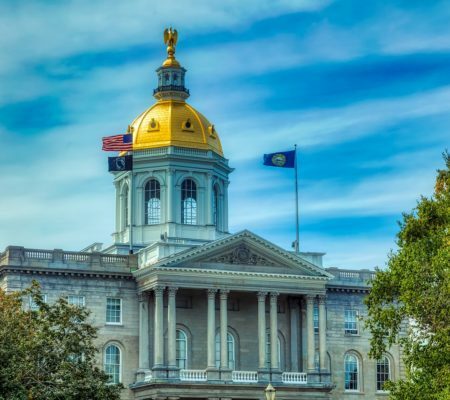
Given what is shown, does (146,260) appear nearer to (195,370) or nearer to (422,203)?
(195,370)

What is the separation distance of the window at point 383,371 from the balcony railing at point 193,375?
1634cm

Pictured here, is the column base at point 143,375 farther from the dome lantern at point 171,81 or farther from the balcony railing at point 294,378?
the dome lantern at point 171,81

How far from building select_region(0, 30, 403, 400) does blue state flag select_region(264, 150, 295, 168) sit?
5.58m

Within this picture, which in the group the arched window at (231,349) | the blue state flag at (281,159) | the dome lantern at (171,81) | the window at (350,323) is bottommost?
the arched window at (231,349)

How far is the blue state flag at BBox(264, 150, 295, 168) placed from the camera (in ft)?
297

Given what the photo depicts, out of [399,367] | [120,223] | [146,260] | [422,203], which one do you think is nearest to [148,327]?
[146,260]

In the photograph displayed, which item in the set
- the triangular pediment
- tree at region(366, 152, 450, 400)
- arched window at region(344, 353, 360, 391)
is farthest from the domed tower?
tree at region(366, 152, 450, 400)

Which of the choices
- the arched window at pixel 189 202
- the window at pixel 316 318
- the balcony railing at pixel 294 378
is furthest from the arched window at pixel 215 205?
the balcony railing at pixel 294 378

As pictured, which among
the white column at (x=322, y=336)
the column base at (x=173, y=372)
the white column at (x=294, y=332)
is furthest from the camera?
the white column at (x=294, y=332)

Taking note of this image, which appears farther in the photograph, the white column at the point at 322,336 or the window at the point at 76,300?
the white column at the point at 322,336

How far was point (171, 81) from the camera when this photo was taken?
97312 mm

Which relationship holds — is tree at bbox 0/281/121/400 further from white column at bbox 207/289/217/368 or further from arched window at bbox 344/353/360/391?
arched window at bbox 344/353/360/391

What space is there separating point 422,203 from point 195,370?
945 inches

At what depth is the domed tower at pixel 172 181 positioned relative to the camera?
92.4 meters
